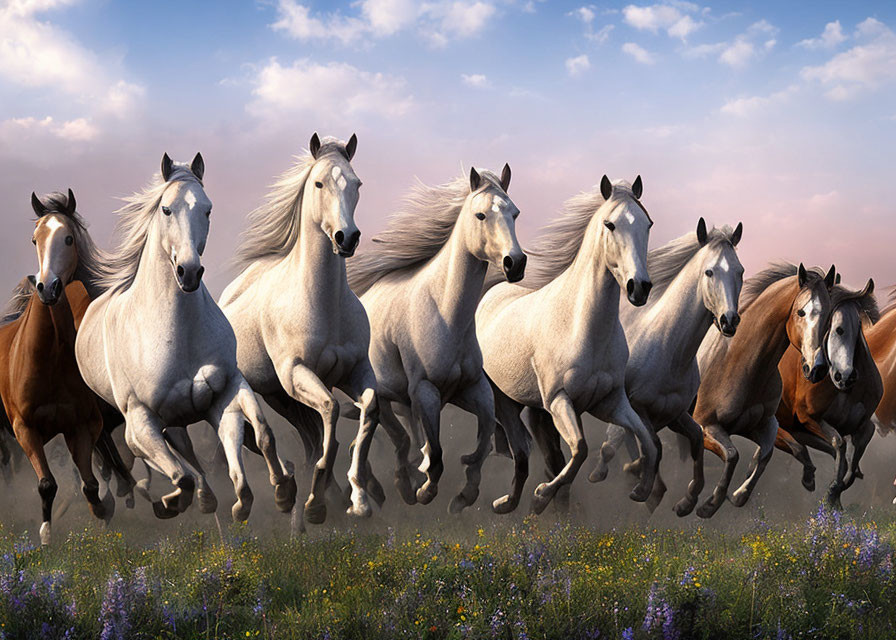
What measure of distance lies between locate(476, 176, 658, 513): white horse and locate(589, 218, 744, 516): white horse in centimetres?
60

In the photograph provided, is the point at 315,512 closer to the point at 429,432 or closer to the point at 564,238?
the point at 429,432

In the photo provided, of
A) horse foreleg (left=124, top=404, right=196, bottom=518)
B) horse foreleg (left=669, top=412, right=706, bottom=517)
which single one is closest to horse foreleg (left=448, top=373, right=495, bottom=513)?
horse foreleg (left=669, top=412, right=706, bottom=517)

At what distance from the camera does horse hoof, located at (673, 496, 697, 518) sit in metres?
10.8

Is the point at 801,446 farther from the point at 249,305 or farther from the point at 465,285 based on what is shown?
the point at 249,305

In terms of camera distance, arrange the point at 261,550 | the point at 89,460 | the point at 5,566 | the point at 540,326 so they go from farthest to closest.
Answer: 1. the point at 540,326
2. the point at 89,460
3. the point at 261,550
4. the point at 5,566

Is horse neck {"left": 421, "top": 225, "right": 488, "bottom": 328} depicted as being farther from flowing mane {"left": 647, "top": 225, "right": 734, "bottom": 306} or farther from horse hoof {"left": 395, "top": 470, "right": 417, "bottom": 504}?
flowing mane {"left": 647, "top": 225, "right": 734, "bottom": 306}

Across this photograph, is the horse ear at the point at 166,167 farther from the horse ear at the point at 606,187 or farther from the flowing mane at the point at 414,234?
the horse ear at the point at 606,187

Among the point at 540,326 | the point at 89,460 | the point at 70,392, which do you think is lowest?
the point at 89,460

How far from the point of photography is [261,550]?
732 centimetres

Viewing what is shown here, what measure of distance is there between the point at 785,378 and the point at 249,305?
22.2 feet

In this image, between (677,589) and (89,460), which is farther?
(89,460)

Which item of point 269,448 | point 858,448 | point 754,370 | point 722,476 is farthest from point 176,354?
point 858,448

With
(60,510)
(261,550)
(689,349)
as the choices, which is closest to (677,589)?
(261,550)

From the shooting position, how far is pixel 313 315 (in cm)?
873
